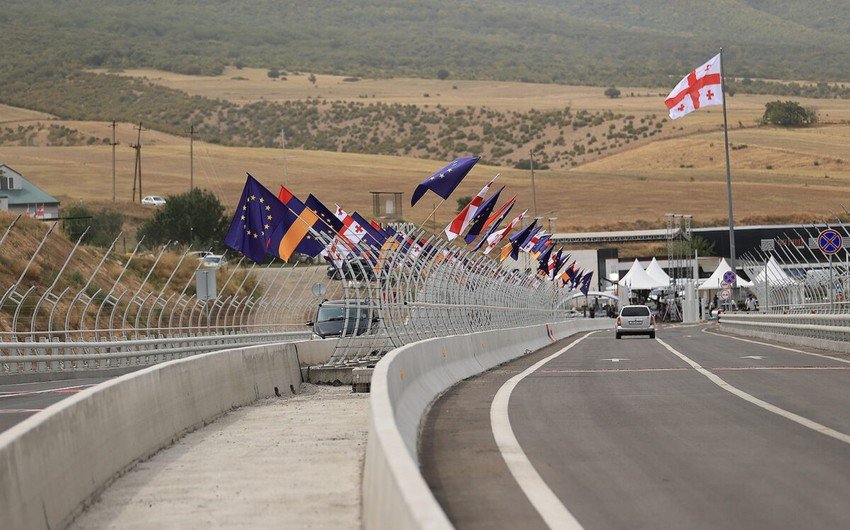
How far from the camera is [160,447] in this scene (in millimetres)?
14242

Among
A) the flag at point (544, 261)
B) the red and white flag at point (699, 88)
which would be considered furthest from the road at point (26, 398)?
the flag at point (544, 261)

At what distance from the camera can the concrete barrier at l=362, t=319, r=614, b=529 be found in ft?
22.7

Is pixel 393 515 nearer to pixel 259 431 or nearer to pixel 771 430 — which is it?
pixel 771 430

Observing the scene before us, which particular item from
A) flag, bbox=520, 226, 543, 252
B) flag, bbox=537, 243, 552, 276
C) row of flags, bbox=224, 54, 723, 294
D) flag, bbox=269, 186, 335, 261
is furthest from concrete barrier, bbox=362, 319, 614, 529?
flag, bbox=537, 243, 552, 276

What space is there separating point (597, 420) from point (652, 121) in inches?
7042

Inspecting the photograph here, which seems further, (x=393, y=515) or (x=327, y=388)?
(x=327, y=388)

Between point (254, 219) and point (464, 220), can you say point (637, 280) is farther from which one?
point (254, 219)

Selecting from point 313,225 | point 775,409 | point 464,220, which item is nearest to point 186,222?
point 464,220

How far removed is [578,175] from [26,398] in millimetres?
131581

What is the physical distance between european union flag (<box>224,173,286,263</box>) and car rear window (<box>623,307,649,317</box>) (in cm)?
2269

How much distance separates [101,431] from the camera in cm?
1174

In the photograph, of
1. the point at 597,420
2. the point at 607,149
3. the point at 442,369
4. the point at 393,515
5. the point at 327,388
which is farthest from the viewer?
the point at 607,149

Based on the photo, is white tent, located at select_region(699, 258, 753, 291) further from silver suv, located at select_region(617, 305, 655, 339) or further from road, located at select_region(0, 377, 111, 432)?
road, located at select_region(0, 377, 111, 432)

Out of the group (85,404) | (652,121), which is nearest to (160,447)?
(85,404)
